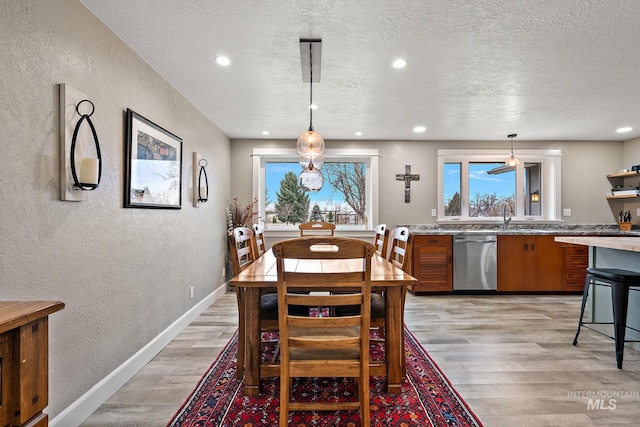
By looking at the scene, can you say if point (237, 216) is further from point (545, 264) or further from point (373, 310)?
point (545, 264)

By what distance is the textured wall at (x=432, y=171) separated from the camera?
194 inches

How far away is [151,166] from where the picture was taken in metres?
2.47

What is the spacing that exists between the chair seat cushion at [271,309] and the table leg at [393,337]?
613 millimetres

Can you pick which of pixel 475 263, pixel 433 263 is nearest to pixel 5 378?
pixel 433 263

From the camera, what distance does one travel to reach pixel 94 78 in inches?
72.4

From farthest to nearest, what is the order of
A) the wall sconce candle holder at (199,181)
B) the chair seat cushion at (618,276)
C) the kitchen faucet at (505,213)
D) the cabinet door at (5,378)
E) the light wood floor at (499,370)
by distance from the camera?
the kitchen faucet at (505,213) < the wall sconce candle holder at (199,181) < the chair seat cushion at (618,276) < the light wood floor at (499,370) < the cabinet door at (5,378)

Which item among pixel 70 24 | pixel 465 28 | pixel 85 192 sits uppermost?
pixel 465 28

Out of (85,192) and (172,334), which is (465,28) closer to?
(85,192)

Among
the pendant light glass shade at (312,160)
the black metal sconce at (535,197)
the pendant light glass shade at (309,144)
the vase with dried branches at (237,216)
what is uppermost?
the pendant light glass shade at (309,144)

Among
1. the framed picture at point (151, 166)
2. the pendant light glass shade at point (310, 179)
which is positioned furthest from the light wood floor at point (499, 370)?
the pendant light glass shade at point (310, 179)

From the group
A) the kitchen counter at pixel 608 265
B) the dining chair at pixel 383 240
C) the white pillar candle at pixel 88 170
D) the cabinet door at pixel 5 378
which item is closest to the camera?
the cabinet door at pixel 5 378

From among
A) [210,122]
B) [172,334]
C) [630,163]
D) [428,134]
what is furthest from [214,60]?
[630,163]

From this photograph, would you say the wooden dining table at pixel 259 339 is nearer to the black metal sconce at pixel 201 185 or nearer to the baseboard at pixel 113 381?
the baseboard at pixel 113 381

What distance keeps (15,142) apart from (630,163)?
6.93 meters
